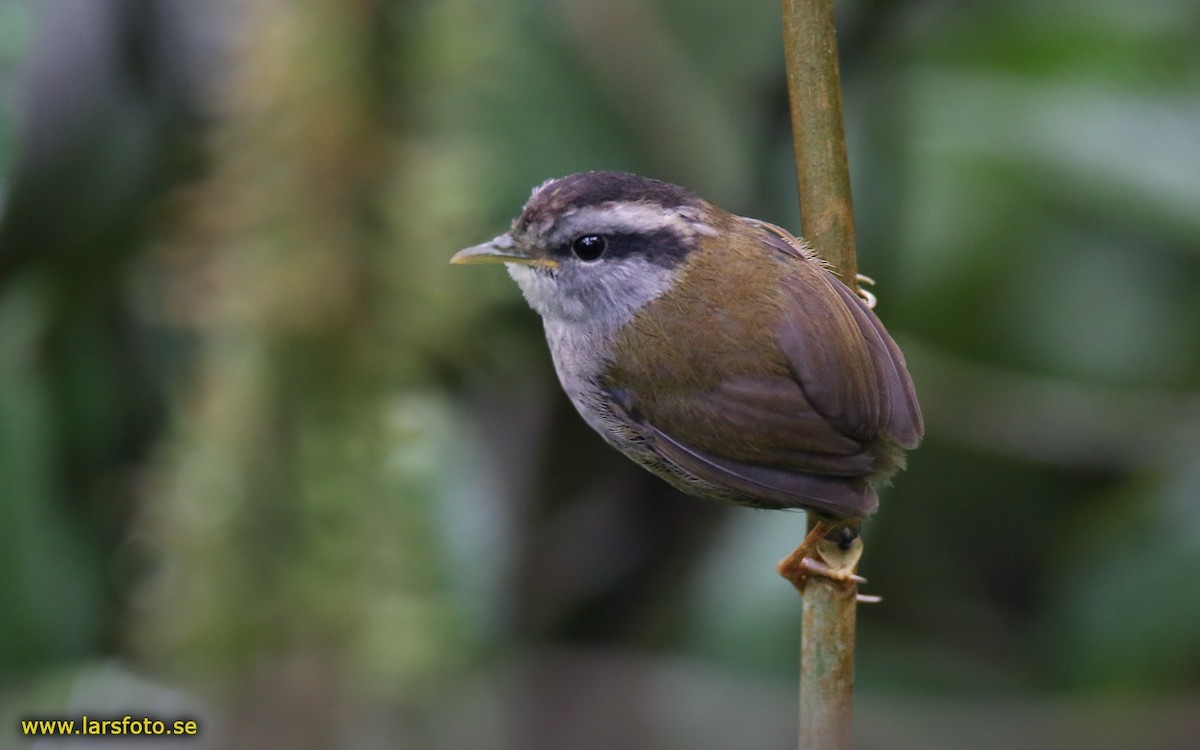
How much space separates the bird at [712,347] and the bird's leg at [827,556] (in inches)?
0.7

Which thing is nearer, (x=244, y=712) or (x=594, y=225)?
(x=594, y=225)

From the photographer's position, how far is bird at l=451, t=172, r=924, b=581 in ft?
7.07

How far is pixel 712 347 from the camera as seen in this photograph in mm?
2250

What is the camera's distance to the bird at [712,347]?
216 cm

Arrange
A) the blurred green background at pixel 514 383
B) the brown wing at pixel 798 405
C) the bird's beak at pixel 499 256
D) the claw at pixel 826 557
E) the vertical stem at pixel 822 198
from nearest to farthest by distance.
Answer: the vertical stem at pixel 822 198 → the claw at pixel 826 557 → the brown wing at pixel 798 405 → the bird's beak at pixel 499 256 → the blurred green background at pixel 514 383

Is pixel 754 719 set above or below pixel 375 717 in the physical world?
below

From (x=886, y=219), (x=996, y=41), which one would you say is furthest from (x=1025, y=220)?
(x=996, y=41)

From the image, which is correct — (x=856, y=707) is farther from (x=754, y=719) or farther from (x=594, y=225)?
(x=594, y=225)

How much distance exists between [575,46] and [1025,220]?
153 centimetres

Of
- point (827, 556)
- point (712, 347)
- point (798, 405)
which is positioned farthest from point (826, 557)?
point (712, 347)

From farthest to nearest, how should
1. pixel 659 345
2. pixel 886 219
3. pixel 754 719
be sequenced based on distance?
pixel 886 219, pixel 754 719, pixel 659 345

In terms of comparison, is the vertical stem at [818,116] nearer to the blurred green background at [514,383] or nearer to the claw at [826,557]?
the claw at [826,557]

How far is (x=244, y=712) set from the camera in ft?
8.45

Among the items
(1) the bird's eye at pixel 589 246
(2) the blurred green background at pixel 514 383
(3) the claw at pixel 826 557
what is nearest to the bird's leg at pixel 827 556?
(3) the claw at pixel 826 557
